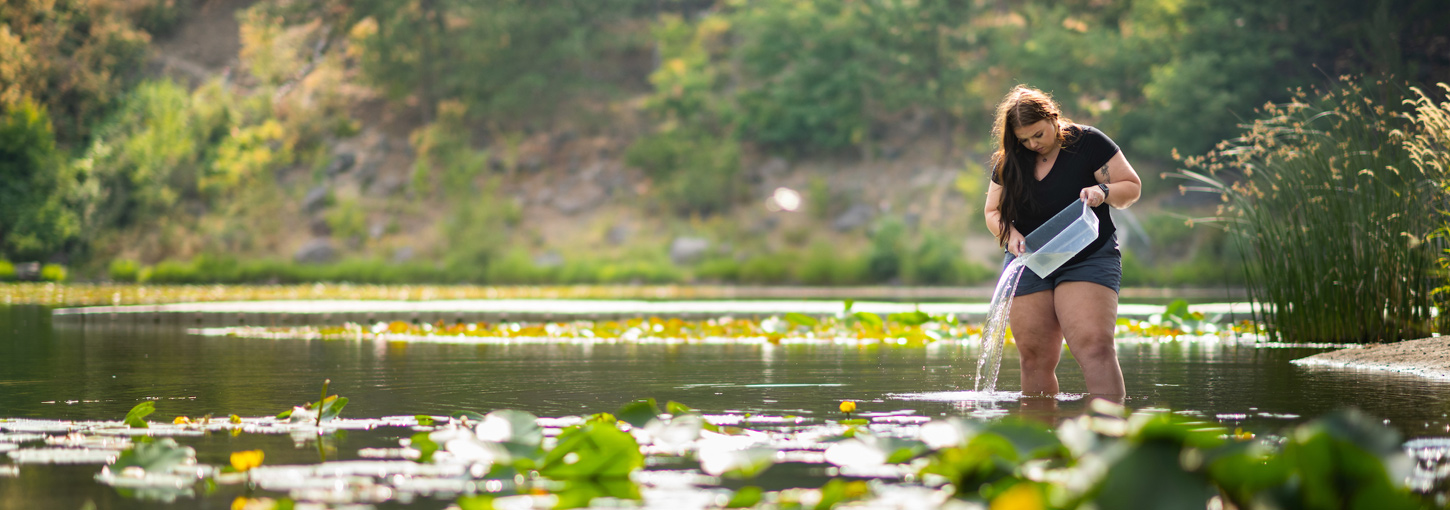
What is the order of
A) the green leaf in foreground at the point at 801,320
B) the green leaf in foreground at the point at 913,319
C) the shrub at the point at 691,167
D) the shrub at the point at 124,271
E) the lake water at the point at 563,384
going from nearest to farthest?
the lake water at the point at 563,384
the green leaf in foreground at the point at 801,320
the green leaf in foreground at the point at 913,319
the shrub at the point at 124,271
the shrub at the point at 691,167

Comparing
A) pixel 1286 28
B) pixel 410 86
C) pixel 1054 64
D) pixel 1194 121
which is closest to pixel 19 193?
pixel 410 86

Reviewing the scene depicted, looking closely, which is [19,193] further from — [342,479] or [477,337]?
[342,479]

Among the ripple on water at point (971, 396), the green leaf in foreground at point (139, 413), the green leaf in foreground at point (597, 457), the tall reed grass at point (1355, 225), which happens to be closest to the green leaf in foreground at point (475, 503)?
the green leaf in foreground at point (597, 457)

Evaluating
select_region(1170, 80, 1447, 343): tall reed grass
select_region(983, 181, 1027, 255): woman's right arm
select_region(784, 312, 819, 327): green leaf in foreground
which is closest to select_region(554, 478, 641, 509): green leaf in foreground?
select_region(983, 181, 1027, 255): woman's right arm

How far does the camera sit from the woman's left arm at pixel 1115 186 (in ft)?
14.0

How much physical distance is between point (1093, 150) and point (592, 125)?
33268mm

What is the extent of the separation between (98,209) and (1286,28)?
29.7 m

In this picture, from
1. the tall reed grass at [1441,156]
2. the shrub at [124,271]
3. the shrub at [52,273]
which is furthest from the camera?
the shrub at [124,271]

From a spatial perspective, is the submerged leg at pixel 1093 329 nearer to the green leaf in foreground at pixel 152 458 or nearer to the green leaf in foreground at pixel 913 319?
the green leaf in foreground at pixel 152 458

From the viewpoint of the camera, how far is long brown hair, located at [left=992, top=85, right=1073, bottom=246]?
439 cm

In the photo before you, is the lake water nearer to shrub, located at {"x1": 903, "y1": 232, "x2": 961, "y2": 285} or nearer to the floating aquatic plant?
the floating aquatic plant

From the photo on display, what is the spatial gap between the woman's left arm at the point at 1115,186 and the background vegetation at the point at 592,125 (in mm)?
22754

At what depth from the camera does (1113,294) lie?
4.34 meters

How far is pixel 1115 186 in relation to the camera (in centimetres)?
439
